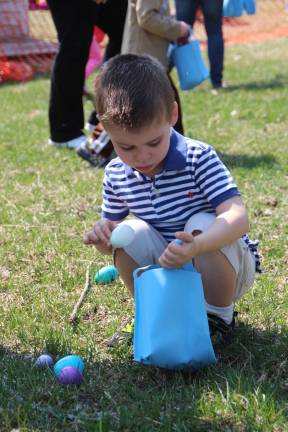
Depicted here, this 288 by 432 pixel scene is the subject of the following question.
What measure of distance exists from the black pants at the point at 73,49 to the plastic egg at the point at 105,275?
2.19m

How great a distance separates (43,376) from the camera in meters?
2.07

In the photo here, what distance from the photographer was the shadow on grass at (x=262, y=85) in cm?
683

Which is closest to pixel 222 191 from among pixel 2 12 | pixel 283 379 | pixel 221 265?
pixel 221 265

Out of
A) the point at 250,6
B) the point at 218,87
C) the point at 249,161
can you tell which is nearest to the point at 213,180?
the point at 249,161

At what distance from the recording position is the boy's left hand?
192cm

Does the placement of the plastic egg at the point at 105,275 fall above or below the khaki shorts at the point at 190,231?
below

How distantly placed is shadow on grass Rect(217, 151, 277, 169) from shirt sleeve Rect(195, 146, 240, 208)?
2.09 metres

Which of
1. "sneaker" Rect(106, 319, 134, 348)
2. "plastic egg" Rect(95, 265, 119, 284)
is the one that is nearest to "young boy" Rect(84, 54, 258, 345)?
"sneaker" Rect(106, 319, 134, 348)

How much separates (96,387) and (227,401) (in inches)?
15.9

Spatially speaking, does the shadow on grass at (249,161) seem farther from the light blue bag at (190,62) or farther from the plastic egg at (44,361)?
the plastic egg at (44,361)

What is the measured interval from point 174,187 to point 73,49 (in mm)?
2666

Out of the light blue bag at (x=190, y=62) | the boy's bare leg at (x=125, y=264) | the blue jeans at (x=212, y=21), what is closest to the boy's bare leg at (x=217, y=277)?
the boy's bare leg at (x=125, y=264)

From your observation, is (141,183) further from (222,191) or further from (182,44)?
(182,44)

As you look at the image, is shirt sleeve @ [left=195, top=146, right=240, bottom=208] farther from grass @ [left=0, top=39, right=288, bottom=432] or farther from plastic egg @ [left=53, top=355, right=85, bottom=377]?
plastic egg @ [left=53, top=355, right=85, bottom=377]
